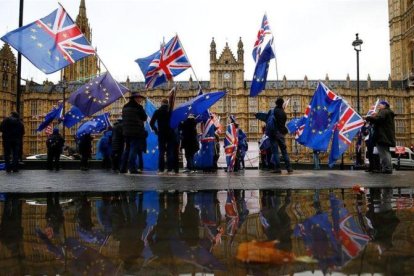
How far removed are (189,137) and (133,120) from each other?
1.63 m

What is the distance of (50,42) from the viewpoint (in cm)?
817

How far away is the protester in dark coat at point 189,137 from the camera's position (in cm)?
879

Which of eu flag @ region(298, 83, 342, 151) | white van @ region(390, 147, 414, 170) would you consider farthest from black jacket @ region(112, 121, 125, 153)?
white van @ region(390, 147, 414, 170)

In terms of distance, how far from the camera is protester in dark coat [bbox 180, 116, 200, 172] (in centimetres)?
879

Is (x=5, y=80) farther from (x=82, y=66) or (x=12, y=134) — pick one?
(x=12, y=134)

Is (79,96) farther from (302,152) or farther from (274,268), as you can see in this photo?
(302,152)

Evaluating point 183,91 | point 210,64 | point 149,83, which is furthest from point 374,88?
point 149,83

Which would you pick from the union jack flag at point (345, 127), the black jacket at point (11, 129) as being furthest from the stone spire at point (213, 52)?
the black jacket at point (11, 129)

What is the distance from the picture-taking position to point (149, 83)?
33.9ft

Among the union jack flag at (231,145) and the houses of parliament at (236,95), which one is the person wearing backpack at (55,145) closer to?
the union jack flag at (231,145)

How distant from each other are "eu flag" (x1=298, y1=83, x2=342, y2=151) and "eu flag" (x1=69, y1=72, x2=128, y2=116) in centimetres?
484

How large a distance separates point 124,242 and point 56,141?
1042 centimetres

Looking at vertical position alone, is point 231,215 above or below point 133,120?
below

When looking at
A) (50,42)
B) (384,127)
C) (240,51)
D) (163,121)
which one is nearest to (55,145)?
(50,42)
